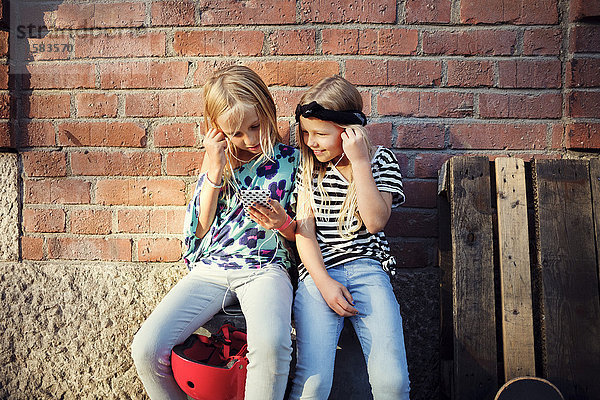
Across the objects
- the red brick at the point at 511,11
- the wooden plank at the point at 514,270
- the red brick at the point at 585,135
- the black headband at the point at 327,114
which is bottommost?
the wooden plank at the point at 514,270

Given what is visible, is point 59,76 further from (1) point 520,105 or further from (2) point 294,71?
(1) point 520,105

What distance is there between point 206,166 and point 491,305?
4.14 feet

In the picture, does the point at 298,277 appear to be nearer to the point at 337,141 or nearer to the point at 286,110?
the point at 337,141

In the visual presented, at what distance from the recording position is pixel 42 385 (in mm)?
2023

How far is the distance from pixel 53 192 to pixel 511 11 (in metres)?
2.22

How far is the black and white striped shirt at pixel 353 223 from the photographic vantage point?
5.66 feet

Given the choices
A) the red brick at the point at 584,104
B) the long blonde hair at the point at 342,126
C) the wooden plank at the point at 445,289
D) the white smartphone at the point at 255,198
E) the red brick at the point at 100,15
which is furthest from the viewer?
the red brick at the point at 100,15

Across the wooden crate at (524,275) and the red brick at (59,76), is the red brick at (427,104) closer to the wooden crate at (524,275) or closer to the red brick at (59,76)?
the wooden crate at (524,275)

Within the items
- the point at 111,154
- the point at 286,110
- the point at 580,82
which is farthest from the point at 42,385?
the point at 580,82

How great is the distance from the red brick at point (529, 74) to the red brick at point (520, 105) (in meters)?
0.05

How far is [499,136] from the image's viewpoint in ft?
6.55

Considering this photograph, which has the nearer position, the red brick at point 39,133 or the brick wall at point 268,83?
the brick wall at point 268,83

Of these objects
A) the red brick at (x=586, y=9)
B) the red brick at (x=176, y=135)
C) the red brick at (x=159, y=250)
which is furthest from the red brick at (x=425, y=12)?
the red brick at (x=159, y=250)

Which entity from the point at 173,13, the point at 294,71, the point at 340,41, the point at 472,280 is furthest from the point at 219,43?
the point at 472,280
